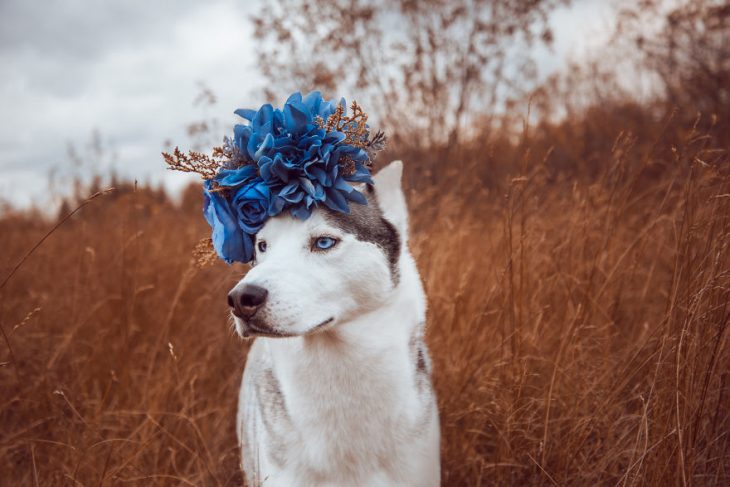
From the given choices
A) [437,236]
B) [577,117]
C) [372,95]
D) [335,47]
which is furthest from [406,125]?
[577,117]

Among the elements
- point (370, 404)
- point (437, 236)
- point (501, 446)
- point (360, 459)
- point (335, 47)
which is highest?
point (335, 47)

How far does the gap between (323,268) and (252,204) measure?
401 mm

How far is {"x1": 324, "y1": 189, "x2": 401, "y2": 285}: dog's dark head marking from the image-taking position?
2.12 meters

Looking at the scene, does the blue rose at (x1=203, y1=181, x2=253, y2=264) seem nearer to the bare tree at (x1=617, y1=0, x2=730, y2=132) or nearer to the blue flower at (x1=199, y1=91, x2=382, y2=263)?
the blue flower at (x1=199, y1=91, x2=382, y2=263)

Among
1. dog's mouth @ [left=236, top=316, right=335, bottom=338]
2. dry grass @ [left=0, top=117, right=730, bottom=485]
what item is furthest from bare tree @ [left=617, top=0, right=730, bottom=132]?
dog's mouth @ [left=236, top=316, right=335, bottom=338]

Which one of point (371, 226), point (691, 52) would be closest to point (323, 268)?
point (371, 226)

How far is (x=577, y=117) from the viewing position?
30.0 ft

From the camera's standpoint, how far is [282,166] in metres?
2.04

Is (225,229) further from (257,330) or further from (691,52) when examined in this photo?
(691,52)

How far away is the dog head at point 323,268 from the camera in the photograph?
1.83 m

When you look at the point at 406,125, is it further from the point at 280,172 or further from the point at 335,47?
the point at 280,172

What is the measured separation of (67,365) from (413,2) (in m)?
5.72

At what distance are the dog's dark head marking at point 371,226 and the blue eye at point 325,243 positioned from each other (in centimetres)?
6

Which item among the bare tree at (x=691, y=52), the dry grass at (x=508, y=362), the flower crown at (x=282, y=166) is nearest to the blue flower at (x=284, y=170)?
the flower crown at (x=282, y=166)
